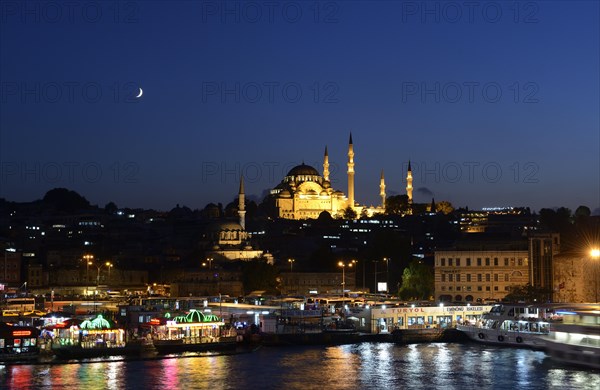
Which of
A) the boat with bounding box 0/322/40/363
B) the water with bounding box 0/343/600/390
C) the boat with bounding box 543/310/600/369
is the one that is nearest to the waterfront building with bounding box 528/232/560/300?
the water with bounding box 0/343/600/390

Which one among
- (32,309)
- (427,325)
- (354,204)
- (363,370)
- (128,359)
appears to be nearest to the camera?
(363,370)

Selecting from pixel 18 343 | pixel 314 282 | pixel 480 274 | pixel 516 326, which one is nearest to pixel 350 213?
pixel 314 282

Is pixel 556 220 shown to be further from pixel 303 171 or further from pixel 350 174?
pixel 303 171

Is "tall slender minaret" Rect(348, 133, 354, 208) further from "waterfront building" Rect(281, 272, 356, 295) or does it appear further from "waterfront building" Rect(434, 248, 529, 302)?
"waterfront building" Rect(434, 248, 529, 302)

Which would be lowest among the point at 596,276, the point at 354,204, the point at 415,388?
the point at 415,388

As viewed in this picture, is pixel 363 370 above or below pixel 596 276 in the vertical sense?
below

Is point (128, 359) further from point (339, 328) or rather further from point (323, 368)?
point (339, 328)

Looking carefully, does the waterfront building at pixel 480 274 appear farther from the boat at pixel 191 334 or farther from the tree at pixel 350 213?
the tree at pixel 350 213

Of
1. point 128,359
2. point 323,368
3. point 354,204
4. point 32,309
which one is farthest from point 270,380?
point 354,204

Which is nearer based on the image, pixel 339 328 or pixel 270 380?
pixel 270 380
